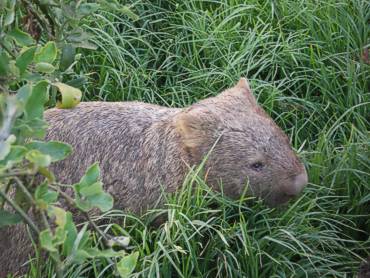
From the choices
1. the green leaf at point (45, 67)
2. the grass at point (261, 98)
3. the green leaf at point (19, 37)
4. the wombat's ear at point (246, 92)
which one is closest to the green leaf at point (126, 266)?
the green leaf at point (45, 67)

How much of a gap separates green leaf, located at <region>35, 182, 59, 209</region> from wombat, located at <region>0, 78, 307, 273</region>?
224 centimetres

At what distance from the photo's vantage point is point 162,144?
4.88 metres

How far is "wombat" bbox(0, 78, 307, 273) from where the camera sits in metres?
4.77

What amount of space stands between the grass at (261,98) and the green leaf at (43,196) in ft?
5.66

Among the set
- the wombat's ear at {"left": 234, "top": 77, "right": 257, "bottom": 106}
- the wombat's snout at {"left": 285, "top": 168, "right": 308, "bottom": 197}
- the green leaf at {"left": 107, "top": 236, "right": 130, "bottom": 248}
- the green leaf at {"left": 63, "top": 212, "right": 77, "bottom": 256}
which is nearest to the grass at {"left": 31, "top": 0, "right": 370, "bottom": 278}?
the wombat's snout at {"left": 285, "top": 168, "right": 308, "bottom": 197}

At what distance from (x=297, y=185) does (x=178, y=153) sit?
0.62 meters

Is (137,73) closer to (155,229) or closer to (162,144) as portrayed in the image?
(162,144)

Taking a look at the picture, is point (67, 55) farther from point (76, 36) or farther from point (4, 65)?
point (4, 65)

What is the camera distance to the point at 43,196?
2.51 m

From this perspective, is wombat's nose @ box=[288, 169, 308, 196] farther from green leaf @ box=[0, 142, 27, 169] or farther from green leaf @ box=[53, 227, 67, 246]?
green leaf @ box=[0, 142, 27, 169]

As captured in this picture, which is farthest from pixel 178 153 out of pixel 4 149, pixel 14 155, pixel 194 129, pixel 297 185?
pixel 4 149

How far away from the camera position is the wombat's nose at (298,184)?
15.5 feet

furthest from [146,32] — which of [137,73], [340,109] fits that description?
Result: [340,109]

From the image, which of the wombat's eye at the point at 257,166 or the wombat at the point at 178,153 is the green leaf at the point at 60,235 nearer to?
the wombat at the point at 178,153
